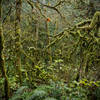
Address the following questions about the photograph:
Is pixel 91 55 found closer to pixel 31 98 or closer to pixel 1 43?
pixel 31 98

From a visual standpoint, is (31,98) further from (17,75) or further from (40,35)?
(40,35)

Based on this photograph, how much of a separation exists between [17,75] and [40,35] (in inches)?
285

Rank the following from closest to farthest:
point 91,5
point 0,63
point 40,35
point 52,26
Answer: point 0,63 → point 91,5 → point 40,35 → point 52,26

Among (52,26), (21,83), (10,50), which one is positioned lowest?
(21,83)

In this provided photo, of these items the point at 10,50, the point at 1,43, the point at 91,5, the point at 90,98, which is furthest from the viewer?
the point at 91,5

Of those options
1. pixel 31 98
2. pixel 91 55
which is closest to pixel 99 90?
pixel 91 55

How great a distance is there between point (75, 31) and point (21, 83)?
334 centimetres

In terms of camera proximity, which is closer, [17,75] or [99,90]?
[99,90]

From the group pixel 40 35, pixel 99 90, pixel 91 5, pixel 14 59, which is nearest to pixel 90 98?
pixel 99 90

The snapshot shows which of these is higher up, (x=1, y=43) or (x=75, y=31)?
(x=75, y=31)

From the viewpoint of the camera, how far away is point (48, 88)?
4504 mm

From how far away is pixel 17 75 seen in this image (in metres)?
5.61

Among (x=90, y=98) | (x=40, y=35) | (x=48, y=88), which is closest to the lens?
(x=90, y=98)

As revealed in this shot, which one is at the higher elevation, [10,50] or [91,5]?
[91,5]
